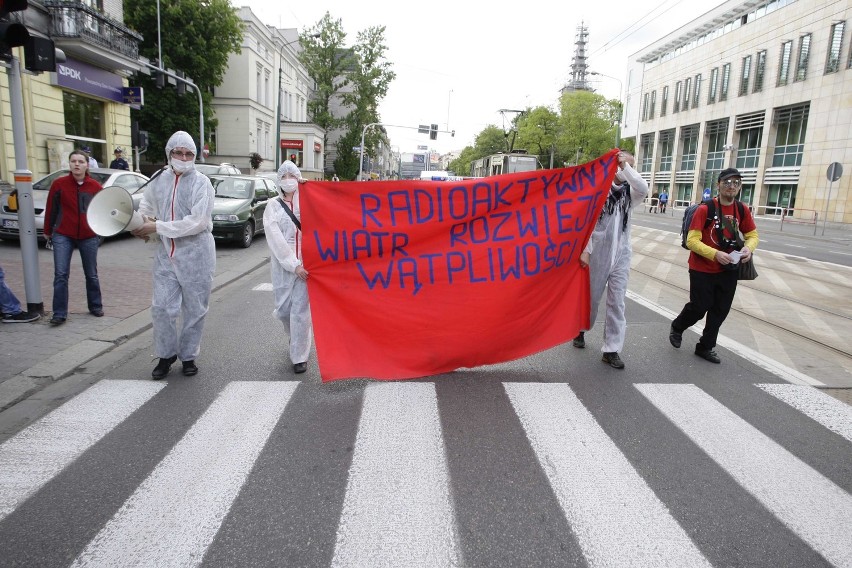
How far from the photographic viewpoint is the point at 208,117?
38.1m

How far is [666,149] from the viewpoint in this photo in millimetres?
55500

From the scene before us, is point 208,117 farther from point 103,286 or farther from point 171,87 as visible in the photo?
point 103,286

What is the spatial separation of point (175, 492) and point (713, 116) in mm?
51379

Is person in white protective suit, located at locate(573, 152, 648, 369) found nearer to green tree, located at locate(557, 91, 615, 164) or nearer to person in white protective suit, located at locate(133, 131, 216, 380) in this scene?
person in white protective suit, located at locate(133, 131, 216, 380)

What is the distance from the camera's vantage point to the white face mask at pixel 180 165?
473cm

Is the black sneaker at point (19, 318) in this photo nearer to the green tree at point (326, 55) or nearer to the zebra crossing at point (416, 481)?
the zebra crossing at point (416, 481)

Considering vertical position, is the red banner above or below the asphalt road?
above

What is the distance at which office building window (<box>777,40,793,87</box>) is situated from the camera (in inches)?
1461

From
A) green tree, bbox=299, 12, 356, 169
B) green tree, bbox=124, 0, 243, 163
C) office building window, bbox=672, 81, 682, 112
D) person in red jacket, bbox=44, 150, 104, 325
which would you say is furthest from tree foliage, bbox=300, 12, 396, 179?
person in red jacket, bbox=44, 150, 104, 325

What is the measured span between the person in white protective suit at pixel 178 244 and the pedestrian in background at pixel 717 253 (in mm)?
4515

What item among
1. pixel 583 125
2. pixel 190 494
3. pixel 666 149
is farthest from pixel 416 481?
pixel 583 125

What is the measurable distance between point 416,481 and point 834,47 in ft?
134

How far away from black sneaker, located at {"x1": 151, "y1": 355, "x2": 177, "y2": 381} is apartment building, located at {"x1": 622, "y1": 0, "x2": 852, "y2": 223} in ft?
100

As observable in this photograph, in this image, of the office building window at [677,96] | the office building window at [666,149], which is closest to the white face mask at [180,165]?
the office building window at [677,96]
